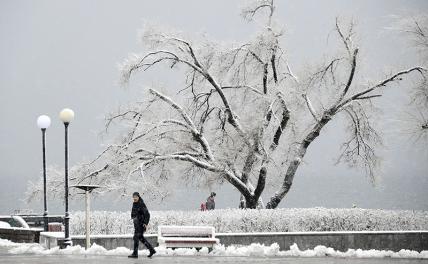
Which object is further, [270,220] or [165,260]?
[270,220]

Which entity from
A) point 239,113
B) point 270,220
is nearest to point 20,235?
point 270,220

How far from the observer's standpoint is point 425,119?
3092cm

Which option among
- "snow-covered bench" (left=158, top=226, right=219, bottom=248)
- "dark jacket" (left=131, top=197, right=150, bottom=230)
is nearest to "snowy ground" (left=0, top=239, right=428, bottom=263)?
"snow-covered bench" (left=158, top=226, right=219, bottom=248)

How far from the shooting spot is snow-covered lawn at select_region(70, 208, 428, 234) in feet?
86.9

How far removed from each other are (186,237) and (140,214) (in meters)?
2.31

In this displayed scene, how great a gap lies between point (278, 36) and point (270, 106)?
3.40m

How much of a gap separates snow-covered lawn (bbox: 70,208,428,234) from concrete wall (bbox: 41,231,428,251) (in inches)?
69.3

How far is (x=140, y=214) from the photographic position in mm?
20906

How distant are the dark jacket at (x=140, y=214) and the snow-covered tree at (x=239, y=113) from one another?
9.85 metres

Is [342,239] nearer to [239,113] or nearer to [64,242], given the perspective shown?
[64,242]

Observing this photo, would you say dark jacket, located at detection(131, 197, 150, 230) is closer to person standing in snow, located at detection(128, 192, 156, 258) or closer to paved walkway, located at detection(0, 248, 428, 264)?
person standing in snow, located at detection(128, 192, 156, 258)

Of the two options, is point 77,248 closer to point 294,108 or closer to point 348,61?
point 294,108

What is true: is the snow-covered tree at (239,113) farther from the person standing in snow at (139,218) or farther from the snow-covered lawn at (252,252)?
the person standing in snow at (139,218)

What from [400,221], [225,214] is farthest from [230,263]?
[400,221]
